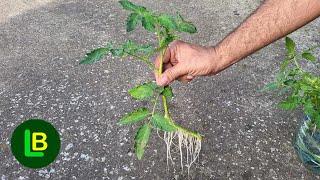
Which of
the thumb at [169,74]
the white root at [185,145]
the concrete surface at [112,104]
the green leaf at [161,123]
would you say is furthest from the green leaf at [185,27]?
the concrete surface at [112,104]

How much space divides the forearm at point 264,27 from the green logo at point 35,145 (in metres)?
0.72

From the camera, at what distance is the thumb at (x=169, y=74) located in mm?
1262

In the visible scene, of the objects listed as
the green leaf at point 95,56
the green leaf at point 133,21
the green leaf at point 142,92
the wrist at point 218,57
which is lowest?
the green leaf at point 142,92

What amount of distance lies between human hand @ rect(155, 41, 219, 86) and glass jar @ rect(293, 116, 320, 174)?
482 mm

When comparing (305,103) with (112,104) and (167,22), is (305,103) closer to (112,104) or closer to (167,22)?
(167,22)

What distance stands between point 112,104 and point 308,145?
0.84 m

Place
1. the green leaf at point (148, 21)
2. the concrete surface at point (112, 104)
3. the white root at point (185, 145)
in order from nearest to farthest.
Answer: the green leaf at point (148, 21) → the white root at point (185, 145) → the concrete surface at point (112, 104)

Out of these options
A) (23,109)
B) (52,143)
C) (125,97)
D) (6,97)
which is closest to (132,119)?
(52,143)

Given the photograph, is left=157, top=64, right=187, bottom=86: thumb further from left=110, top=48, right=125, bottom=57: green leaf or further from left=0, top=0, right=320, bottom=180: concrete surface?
left=0, top=0, right=320, bottom=180: concrete surface

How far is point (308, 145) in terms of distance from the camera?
1.51m

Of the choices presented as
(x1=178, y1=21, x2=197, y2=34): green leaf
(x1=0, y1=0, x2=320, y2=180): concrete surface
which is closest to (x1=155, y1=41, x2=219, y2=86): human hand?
(x1=178, y1=21, x2=197, y2=34): green leaf

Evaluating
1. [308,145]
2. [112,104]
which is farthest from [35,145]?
[308,145]

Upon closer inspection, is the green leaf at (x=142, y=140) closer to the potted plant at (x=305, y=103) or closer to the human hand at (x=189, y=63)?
the human hand at (x=189, y=63)

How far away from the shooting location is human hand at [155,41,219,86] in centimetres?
127
